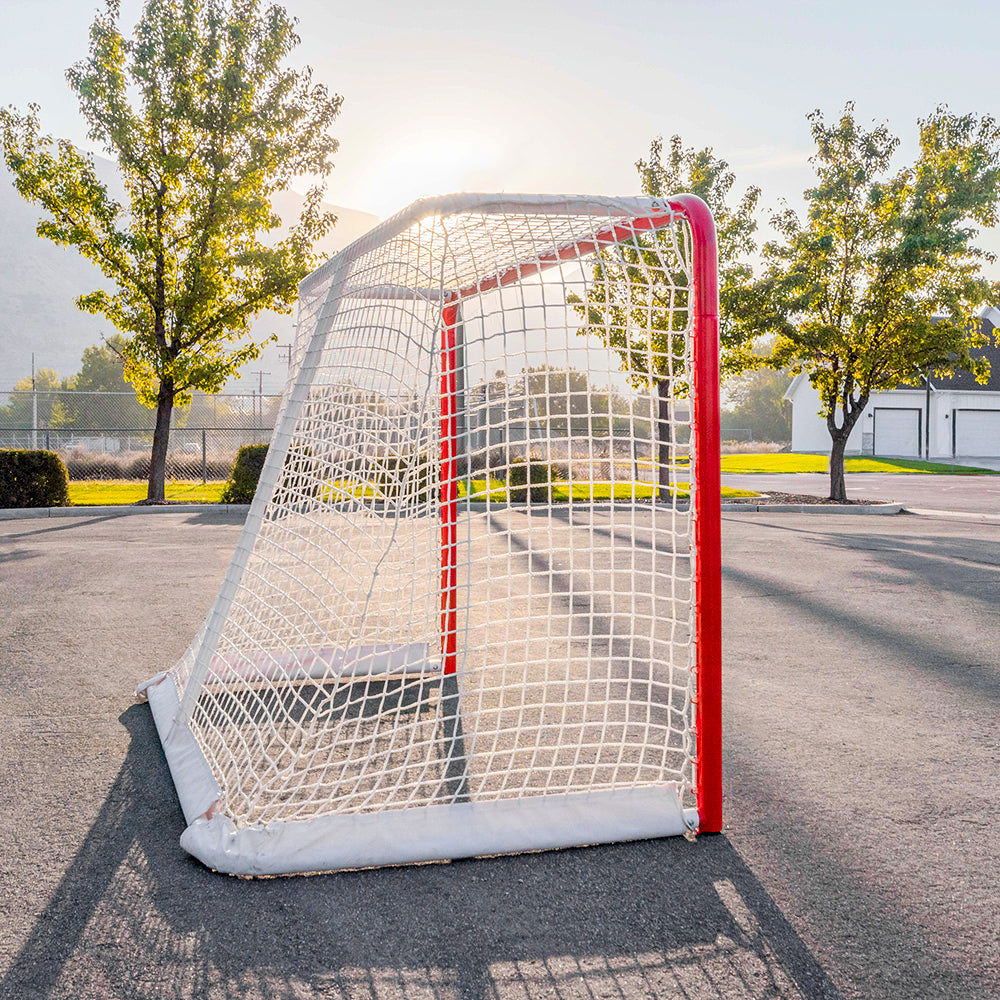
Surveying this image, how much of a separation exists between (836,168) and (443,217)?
677 inches

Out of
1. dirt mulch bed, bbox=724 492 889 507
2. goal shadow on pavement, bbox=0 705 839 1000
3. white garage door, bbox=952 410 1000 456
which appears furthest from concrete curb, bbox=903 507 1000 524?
white garage door, bbox=952 410 1000 456

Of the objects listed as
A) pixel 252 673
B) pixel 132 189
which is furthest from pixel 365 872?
pixel 132 189

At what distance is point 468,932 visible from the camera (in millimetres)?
2369

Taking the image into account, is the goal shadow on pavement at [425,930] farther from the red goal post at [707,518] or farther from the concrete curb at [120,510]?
the concrete curb at [120,510]

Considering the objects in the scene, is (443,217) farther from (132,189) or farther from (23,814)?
(132,189)

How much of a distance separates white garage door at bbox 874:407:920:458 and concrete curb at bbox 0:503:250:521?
116 feet

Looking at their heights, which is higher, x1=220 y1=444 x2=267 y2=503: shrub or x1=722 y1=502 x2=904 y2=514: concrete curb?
x1=220 y1=444 x2=267 y2=503: shrub

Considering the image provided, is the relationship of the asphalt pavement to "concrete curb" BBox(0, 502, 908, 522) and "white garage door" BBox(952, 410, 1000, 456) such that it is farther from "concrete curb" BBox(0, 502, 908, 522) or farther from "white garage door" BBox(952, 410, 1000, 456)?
"white garage door" BBox(952, 410, 1000, 456)

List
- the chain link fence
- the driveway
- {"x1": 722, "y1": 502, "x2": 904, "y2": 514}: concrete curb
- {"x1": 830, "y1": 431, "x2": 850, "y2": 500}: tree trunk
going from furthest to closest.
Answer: the chain link fence
the driveway
{"x1": 830, "y1": 431, "x2": 850, "y2": 500}: tree trunk
{"x1": 722, "y1": 502, "x2": 904, "y2": 514}: concrete curb

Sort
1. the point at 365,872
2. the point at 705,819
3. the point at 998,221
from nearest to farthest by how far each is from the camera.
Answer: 1. the point at 365,872
2. the point at 705,819
3. the point at 998,221

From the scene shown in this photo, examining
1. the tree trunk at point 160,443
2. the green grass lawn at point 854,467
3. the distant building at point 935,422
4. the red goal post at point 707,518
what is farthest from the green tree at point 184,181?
the distant building at point 935,422

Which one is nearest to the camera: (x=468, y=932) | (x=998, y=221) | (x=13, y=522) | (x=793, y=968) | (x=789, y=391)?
(x=793, y=968)

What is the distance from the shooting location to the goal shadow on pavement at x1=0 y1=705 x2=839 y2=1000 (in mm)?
2135

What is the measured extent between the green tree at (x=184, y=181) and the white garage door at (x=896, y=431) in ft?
109
